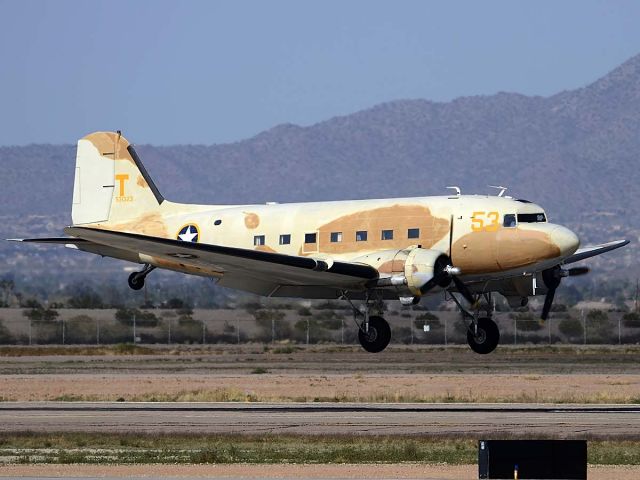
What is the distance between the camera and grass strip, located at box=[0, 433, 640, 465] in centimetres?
3541

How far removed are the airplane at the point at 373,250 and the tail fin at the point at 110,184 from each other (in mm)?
1402

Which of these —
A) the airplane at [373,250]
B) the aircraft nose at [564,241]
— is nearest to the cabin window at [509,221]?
the airplane at [373,250]

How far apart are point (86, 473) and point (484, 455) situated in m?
9.47

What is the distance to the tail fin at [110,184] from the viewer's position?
54062 mm

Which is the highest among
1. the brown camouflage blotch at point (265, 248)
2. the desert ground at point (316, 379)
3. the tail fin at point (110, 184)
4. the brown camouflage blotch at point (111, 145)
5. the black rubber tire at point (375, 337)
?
the brown camouflage blotch at point (111, 145)

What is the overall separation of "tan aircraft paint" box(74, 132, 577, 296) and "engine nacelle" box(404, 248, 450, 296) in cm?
40

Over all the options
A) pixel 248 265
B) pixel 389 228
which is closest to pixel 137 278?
pixel 248 265

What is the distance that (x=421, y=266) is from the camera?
45.6 meters

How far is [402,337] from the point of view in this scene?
96.4m

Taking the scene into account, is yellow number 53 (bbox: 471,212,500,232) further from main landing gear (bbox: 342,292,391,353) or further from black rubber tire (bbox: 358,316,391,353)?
black rubber tire (bbox: 358,316,391,353)

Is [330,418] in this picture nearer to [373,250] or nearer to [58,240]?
[373,250]

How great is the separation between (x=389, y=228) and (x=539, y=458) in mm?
19927

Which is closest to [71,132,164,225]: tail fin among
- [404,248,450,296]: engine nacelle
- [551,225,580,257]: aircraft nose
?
[404,248,450,296]: engine nacelle

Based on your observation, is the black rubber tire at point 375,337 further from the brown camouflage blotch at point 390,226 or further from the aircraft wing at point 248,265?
the brown camouflage blotch at point 390,226
